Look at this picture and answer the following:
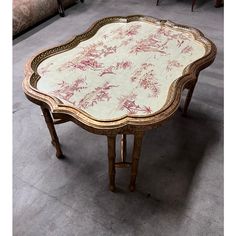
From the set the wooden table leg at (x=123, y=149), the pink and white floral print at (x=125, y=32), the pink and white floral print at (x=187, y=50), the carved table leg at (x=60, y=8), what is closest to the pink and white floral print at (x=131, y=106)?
the wooden table leg at (x=123, y=149)

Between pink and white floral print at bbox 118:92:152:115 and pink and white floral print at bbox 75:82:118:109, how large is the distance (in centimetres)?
8

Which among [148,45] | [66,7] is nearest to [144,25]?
[148,45]

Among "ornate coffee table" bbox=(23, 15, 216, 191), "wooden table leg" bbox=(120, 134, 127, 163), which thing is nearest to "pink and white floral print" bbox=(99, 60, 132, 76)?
"ornate coffee table" bbox=(23, 15, 216, 191)

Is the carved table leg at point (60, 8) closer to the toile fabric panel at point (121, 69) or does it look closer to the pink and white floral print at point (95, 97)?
the toile fabric panel at point (121, 69)

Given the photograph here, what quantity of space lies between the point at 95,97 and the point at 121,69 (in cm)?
29

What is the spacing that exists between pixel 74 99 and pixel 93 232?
75cm

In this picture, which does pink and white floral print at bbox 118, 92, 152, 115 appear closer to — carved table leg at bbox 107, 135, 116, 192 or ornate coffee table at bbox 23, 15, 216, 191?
ornate coffee table at bbox 23, 15, 216, 191

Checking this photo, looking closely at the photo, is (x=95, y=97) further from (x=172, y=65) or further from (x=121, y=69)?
(x=172, y=65)

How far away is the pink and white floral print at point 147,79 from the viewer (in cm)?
136

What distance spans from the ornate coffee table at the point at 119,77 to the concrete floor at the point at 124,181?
0.13 m

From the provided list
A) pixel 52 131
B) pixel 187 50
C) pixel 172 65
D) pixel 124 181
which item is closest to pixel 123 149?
pixel 124 181

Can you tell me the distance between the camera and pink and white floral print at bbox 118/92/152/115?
4.04ft

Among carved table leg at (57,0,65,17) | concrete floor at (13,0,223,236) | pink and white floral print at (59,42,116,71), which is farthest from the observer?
carved table leg at (57,0,65,17)

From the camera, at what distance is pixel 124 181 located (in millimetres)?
1630
